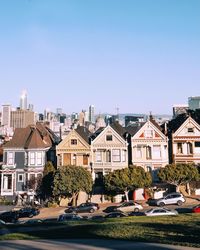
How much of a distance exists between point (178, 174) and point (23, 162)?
23.1m

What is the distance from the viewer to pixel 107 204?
5534 centimetres

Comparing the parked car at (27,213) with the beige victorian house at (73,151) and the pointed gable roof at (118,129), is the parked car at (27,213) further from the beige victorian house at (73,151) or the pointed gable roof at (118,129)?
the pointed gable roof at (118,129)

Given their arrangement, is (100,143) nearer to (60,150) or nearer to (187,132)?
(60,150)

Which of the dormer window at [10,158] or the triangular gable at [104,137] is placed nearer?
the triangular gable at [104,137]

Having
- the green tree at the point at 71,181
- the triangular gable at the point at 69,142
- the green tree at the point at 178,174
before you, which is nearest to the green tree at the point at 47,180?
the green tree at the point at 71,181

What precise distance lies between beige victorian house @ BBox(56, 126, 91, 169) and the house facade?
2.54m

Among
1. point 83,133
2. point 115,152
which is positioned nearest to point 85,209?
point 115,152

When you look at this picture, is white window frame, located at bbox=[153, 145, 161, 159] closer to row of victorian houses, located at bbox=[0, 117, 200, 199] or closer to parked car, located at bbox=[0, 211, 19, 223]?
row of victorian houses, located at bbox=[0, 117, 200, 199]

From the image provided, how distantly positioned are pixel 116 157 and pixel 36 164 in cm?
1212

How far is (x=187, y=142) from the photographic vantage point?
196 feet

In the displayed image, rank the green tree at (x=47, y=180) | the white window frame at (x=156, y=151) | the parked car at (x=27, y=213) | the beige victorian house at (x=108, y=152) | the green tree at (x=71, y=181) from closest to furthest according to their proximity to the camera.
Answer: the parked car at (x=27, y=213) → the green tree at (x=71, y=181) → the green tree at (x=47, y=180) → the beige victorian house at (x=108, y=152) → the white window frame at (x=156, y=151)

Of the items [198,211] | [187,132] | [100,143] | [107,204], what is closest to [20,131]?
[100,143]

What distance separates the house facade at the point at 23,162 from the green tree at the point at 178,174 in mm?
17394

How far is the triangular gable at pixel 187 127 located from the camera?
59.6 metres
